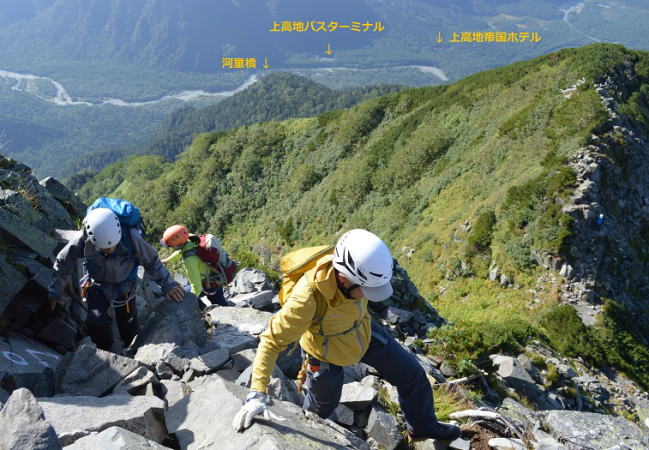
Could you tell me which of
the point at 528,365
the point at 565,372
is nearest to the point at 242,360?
the point at 528,365

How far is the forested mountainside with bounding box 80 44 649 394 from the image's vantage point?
20.2 m

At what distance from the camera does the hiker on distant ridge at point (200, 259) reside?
336 inches

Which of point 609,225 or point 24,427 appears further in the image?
point 609,225

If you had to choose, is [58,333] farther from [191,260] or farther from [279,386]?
[279,386]

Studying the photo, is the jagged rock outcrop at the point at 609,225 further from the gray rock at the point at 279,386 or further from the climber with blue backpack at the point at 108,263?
the climber with blue backpack at the point at 108,263

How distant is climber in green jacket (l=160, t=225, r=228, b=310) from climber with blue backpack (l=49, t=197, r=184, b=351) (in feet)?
3.47

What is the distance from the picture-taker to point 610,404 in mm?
14711

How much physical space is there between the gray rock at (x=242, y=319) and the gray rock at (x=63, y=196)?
16.9 feet

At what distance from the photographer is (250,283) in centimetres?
1224

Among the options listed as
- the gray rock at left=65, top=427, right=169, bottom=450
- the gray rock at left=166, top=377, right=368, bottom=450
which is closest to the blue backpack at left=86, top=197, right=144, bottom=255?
the gray rock at left=166, top=377, right=368, bottom=450

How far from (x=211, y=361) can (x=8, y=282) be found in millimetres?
3295

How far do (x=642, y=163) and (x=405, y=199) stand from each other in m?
15.3

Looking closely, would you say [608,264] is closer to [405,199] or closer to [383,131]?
[405,199]

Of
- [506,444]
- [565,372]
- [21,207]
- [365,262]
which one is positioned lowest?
[565,372]
